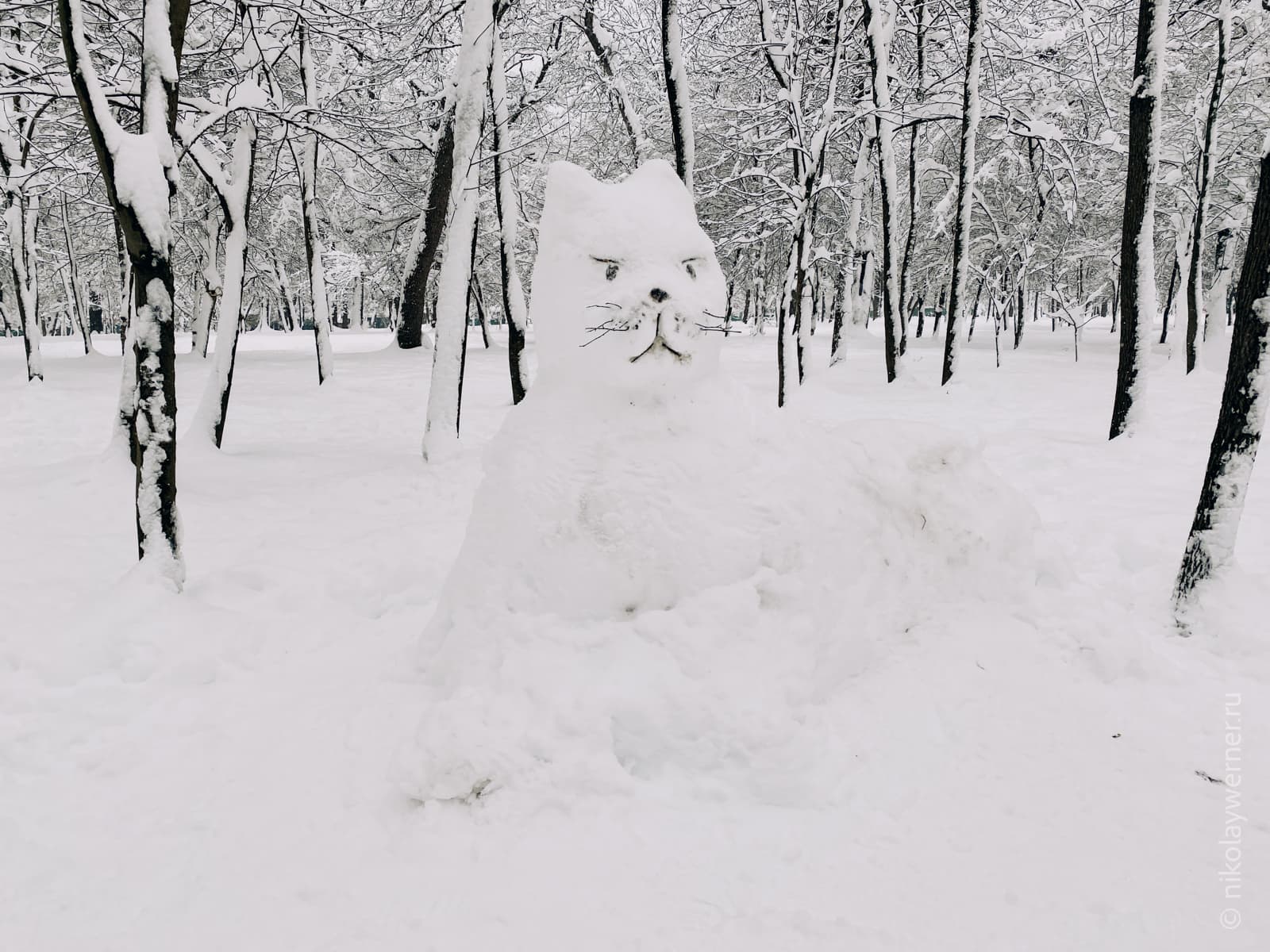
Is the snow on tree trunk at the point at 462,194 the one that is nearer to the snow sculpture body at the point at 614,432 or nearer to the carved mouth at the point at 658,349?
the snow sculpture body at the point at 614,432

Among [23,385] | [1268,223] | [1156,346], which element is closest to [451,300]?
[1268,223]

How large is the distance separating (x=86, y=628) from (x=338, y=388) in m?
9.66

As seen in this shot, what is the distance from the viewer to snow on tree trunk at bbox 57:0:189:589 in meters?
4.12

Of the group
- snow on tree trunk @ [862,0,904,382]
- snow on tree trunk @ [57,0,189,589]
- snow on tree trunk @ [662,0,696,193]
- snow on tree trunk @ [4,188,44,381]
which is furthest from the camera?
snow on tree trunk @ [862,0,904,382]

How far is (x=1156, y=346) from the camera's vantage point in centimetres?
2419

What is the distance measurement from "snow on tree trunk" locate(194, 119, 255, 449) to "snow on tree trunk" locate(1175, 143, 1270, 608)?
302 inches

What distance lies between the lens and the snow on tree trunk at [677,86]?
28.0 feet

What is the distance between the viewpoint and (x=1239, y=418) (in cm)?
374

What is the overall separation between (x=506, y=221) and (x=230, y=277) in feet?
12.3

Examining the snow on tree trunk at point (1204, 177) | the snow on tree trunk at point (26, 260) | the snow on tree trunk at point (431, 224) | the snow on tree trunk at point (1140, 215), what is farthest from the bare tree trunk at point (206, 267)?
the snow on tree trunk at point (1204, 177)

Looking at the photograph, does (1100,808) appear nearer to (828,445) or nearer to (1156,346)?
(828,445)

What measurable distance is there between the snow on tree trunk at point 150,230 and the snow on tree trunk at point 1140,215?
26.4ft

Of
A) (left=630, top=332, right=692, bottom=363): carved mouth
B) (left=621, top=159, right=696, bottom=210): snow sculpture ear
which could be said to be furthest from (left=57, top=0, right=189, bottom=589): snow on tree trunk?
(left=630, top=332, right=692, bottom=363): carved mouth

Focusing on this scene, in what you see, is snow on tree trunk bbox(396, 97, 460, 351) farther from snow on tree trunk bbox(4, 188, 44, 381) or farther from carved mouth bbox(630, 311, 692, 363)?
carved mouth bbox(630, 311, 692, 363)
